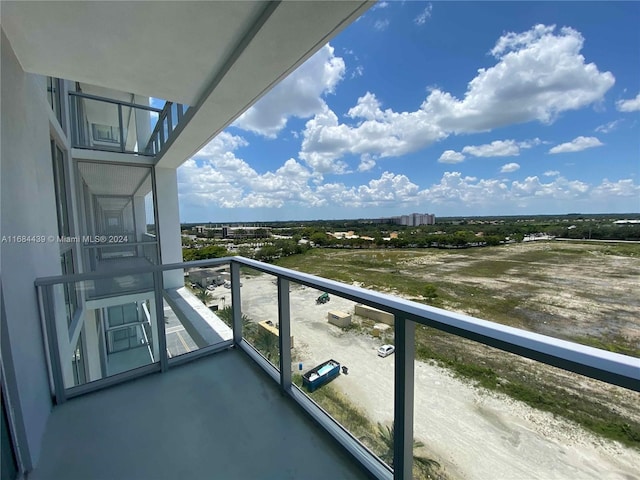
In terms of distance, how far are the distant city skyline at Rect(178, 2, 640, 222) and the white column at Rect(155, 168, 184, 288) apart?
1.07 feet

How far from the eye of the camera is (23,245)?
1.52 meters

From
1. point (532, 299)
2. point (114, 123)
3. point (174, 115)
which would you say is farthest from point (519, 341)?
point (532, 299)

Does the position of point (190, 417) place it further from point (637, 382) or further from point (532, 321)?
point (532, 321)

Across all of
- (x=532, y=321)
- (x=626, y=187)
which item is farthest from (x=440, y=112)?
(x=532, y=321)

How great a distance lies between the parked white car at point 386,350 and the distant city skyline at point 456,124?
5.64 m

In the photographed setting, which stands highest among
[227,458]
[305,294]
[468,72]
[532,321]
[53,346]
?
[468,72]

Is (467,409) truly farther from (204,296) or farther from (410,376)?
(204,296)

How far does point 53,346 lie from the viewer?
5.82ft

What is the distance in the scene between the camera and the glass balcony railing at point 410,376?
74cm

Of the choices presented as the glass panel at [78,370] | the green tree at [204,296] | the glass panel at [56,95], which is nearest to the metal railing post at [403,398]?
the glass panel at [78,370]

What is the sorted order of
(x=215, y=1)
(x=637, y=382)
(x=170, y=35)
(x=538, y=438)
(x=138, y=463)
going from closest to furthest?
(x=637, y=382) < (x=538, y=438) < (x=138, y=463) < (x=215, y=1) < (x=170, y=35)

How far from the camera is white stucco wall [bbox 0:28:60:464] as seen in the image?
129cm

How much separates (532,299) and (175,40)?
83.1ft

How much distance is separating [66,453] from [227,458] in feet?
2.89
